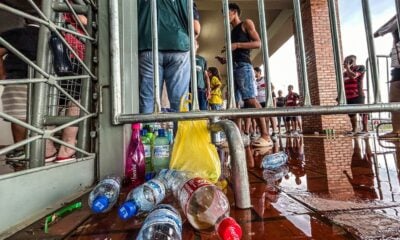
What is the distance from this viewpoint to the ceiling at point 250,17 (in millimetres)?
5605

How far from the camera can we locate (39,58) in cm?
90

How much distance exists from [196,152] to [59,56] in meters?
0.64

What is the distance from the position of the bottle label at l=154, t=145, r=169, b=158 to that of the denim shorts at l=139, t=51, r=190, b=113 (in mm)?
371

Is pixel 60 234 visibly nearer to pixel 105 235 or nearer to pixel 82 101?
pixel 105 235

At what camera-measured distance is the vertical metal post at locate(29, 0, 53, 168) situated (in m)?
0.80

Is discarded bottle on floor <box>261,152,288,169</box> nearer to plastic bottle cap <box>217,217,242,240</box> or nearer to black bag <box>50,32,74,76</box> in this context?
plastic bottle cap <box>217,217,242,240</box>

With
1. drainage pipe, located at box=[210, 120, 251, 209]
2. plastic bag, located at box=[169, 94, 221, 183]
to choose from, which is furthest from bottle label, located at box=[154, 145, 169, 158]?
drainage pipe, located at box=[210, 120, 251, 209]

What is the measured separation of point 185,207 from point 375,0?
1.14 metres

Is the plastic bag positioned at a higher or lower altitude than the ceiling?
lower

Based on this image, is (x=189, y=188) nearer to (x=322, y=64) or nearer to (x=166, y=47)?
(x=166, y=47)

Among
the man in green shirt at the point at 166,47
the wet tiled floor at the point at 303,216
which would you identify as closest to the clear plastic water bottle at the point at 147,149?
the man in green shirt at the point at 166,47

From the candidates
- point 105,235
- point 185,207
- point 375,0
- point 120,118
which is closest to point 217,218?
point 185,207

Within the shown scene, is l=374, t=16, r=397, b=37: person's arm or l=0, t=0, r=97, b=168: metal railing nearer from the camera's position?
l=0, t=0, r=97, b=168: metal railing

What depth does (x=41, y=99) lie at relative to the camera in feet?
2.83
